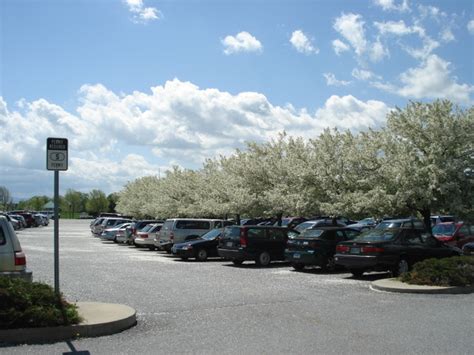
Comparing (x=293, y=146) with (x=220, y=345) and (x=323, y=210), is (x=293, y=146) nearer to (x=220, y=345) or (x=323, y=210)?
(x=323, y=210)

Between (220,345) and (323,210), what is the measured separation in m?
18.0

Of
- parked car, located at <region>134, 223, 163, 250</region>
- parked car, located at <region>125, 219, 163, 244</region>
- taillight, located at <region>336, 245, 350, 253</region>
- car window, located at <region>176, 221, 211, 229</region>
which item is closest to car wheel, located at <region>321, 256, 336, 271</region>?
taillight, located at <region>336, 245, 350, 253</region>

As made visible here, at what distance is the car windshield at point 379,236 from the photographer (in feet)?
54.5

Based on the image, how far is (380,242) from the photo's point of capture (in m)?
16.3

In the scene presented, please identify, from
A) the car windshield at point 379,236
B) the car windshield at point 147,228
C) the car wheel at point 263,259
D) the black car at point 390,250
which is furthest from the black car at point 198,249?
the car windshield at point 379,236

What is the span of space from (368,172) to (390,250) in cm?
745

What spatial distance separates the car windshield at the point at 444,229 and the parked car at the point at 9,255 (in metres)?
17.5

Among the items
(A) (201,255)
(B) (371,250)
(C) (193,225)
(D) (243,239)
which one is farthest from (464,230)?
(C) (193,225)

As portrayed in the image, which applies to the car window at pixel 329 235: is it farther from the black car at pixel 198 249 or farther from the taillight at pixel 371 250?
the black car at pixel 198 249

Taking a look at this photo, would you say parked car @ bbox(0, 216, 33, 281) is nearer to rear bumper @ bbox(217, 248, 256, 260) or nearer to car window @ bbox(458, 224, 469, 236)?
rear bumper @ bbox(217, 248, 256, 260)

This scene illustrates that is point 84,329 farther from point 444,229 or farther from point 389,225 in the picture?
point 444,229

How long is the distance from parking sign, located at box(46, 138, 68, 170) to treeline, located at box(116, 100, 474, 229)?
13.7 m

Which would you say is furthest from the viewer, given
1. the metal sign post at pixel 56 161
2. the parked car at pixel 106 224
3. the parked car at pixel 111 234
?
the parked car at pixel 106 224

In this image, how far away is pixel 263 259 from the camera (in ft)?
70.3
